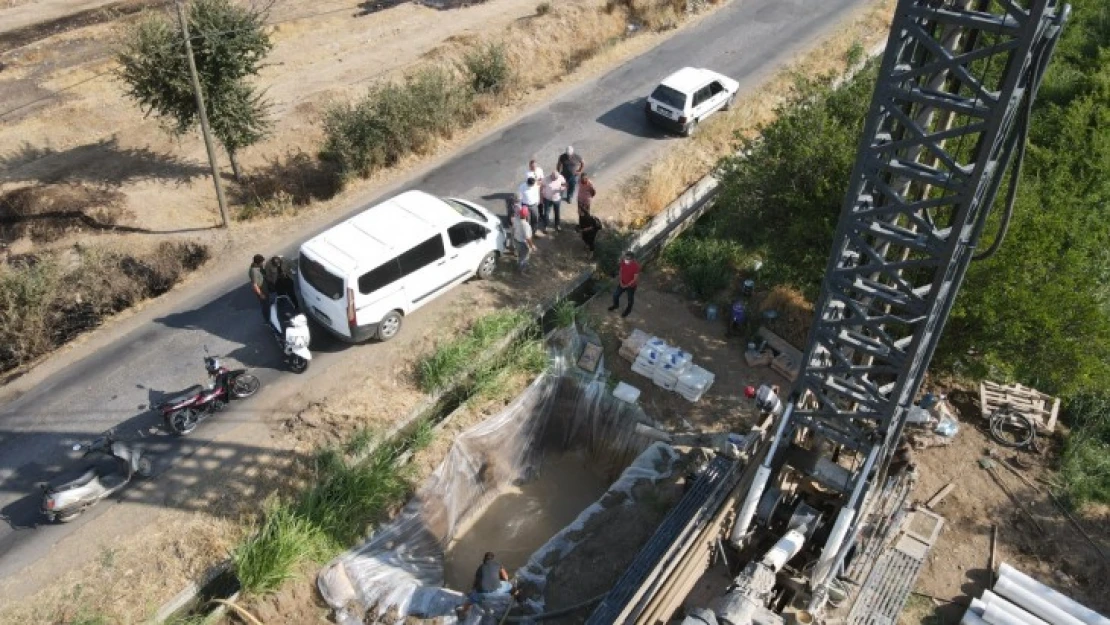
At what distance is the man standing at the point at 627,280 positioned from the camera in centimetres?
1523

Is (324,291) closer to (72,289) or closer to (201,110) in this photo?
(72,289)

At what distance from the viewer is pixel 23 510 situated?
1199cm

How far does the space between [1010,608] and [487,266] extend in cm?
1053

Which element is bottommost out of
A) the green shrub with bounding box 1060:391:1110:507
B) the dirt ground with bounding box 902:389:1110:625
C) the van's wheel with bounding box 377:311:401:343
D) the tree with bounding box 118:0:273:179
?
the dirt ground with bounding box 902:389:1110:625

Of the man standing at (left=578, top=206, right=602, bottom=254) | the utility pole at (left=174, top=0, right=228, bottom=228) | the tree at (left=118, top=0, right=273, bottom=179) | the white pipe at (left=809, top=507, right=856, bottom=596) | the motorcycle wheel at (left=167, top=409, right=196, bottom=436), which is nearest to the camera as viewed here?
the white pipe at (left=809, top=507, right=856, bottom=596)

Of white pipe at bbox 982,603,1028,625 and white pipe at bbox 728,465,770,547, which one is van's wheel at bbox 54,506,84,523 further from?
white pipe at bbox 982,603,1028,625

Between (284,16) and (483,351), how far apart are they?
74.6 ft

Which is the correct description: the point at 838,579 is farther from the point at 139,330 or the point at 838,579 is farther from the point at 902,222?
the point at 139,330

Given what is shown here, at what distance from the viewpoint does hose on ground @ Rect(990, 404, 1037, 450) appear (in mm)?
13883

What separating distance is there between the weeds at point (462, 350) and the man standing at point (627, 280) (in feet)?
6.17

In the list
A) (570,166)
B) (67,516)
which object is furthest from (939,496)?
(67,516)

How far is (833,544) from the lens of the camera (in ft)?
32.2

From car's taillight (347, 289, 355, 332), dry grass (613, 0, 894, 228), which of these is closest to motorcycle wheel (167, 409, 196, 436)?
car's taillight (347, 289, 355, 332)

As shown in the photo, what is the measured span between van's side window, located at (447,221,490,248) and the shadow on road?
7.93 m
